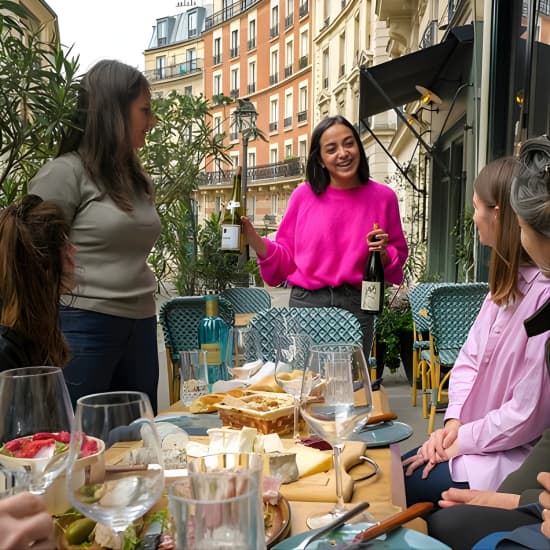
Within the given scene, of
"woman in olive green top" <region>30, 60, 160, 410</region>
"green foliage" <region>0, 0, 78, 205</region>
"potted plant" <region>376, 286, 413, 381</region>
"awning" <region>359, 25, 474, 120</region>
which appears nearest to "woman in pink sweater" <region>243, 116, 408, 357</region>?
A: "woman in olive green top" <region>30, 60, 160, 410</region>

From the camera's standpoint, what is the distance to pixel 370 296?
2.57m

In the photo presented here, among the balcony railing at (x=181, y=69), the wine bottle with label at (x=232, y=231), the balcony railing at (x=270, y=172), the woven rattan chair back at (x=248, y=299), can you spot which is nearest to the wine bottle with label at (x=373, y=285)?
the wine bottle with label at (x=232, y=231)

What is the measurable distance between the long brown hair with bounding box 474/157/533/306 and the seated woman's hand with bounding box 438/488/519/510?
57cm

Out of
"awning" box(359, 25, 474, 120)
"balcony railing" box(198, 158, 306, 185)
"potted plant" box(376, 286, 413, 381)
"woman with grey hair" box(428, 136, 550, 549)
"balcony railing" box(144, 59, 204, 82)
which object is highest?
"balcony railing" box(144, 59, 204, 82)

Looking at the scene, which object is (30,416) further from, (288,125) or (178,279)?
(288,125)

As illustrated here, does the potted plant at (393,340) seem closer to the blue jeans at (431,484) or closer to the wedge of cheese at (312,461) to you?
the blue jeans at (431,484)

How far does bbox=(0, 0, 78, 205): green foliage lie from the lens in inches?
82.2

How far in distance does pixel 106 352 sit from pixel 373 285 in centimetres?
115

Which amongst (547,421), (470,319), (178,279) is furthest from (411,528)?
(178,279)

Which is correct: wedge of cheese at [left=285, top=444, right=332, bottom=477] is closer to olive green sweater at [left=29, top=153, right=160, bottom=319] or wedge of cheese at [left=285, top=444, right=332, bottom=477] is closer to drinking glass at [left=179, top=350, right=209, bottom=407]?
drinking glass at [left=179, top=350, right=209, bottom=407]

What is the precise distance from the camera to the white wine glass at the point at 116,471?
2.36 feet

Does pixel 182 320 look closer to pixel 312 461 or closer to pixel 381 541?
pixel 312 461

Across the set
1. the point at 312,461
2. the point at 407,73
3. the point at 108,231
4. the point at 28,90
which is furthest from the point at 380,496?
the point at 407,73

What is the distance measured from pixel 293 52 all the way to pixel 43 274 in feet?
106
